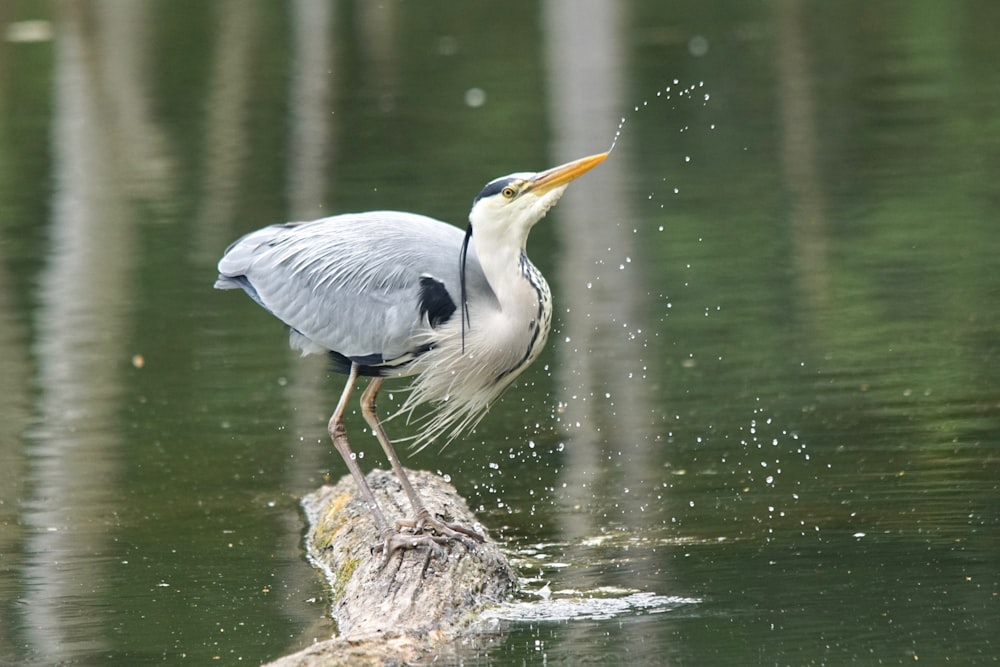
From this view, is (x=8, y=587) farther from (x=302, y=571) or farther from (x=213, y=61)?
(x=213, y=61)

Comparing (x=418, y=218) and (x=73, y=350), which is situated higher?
(x=418, y=218)

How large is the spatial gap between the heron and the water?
714mm

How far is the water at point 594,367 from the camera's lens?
6.91 metres

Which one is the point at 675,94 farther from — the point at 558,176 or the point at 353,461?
the point at 558,176

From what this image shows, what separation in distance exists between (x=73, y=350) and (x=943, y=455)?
5.98 meters

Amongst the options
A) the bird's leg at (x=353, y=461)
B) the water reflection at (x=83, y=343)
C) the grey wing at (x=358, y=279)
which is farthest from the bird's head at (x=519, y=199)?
the water reflection at (x=83, y=343)

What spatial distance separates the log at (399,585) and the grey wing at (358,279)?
2.12 ft

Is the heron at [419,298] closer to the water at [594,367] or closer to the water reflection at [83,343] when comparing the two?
the water at [594,367]

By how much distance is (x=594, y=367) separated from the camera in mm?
10898

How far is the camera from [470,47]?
27.8 metres

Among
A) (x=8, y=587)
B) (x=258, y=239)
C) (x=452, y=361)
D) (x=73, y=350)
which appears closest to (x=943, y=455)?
(x=452, y=361)

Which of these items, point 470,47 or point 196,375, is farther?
point 470,47

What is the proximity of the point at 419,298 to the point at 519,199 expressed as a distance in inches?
24.2

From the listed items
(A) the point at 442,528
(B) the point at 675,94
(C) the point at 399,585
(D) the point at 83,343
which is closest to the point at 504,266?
(A) the point at 442,528
